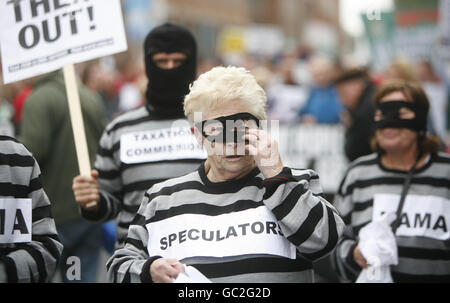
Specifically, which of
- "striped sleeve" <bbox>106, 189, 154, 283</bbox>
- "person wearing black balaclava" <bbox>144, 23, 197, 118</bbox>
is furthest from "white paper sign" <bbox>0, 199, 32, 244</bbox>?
"person wearing black balaclava" <bbox>144, 23, 197, 118</bbox>

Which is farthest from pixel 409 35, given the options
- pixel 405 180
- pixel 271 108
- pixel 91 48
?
pixel 91 48

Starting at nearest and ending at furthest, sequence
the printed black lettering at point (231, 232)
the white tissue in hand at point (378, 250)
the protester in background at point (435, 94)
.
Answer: the printed black lettering at point (231, 232) → the white tissue in hand at point (378, 250) → the protester in background at point (435, 94)

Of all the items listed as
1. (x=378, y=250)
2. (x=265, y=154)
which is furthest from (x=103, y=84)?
(x=265, y=154)

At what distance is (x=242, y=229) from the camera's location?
→ 2652 mm

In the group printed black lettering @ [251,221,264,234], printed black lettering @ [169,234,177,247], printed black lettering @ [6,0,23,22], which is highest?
printed black lettering @ [6,0,23,22]

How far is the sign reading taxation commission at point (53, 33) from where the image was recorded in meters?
3.33

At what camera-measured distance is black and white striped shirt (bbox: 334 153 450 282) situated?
3.64m

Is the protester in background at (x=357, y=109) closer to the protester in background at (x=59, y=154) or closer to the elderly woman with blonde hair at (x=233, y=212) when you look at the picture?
the protester in background at (x=59, y=154)

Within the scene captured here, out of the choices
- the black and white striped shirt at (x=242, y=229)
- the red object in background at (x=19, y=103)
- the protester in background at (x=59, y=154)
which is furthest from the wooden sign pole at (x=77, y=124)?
the red object in background at (x=19, y=103)

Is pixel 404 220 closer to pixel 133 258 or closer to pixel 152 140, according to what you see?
pixel 152 140

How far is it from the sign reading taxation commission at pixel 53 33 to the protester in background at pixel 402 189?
1.52 metres

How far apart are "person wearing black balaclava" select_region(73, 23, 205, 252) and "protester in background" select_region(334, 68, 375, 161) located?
7.87 feet

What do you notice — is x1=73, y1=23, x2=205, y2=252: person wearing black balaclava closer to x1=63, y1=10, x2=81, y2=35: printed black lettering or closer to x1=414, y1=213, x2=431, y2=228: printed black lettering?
x1=63, y1=10, x2=81, y2=35: printed black lettering

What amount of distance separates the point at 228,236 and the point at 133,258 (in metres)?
0.40
